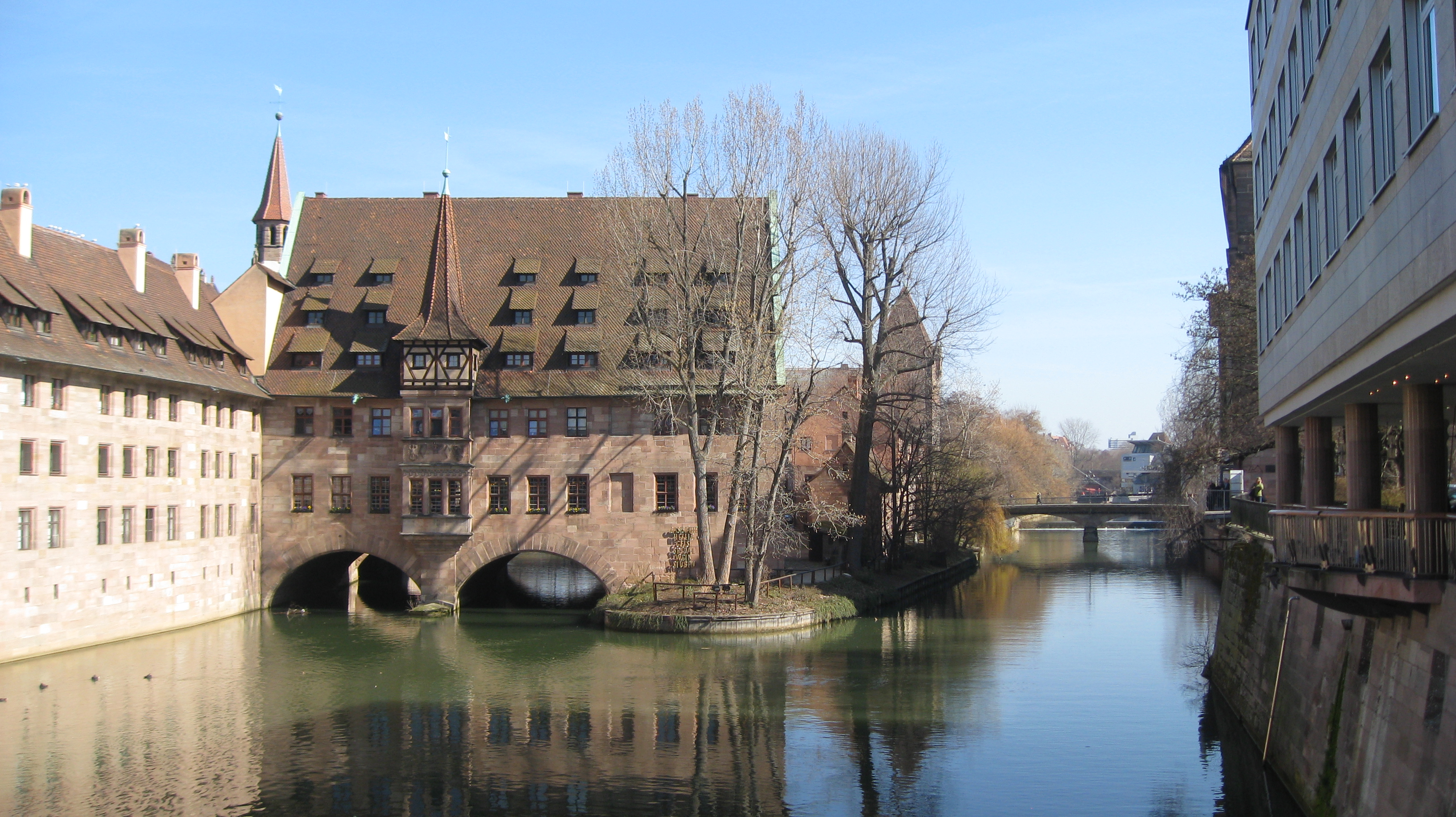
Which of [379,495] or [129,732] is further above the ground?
[379,495]

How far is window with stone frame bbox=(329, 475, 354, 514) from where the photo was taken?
3925 centimetres

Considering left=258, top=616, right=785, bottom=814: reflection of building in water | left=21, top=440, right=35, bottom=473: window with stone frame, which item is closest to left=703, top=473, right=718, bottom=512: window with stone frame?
left=258, top=616, right=785, bottom=814: reflection of building in water

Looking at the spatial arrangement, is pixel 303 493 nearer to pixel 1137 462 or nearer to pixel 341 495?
pixel 341 495

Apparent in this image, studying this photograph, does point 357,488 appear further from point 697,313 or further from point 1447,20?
point 1447,20

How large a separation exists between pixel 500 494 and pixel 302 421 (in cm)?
709

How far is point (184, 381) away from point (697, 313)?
14377mm

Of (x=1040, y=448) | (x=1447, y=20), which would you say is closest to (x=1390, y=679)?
(x=1447, y=20)

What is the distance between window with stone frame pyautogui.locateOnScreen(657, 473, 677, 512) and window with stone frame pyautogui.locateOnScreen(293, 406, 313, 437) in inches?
449

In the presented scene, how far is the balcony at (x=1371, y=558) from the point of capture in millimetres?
11750

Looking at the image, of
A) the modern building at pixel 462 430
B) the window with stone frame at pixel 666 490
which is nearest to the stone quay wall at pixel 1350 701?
the window with stone frame at pixel 666 490

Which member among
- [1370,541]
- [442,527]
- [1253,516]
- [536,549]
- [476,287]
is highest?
[476,287]

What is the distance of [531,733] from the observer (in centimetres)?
2184

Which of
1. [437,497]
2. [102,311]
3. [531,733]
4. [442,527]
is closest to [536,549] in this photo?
[442,527]

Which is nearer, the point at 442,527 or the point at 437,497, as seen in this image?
the point at 442,527
